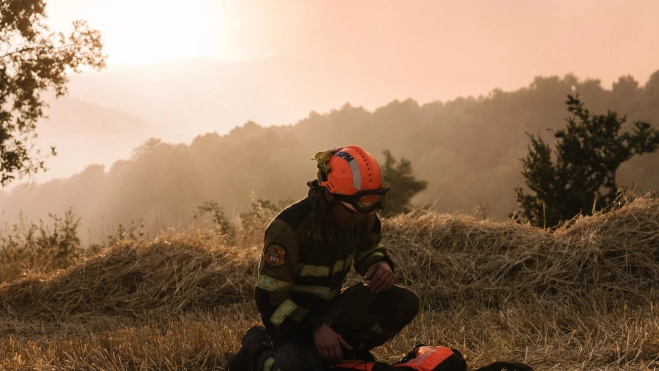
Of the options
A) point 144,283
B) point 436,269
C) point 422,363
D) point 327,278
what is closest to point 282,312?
point 327,278

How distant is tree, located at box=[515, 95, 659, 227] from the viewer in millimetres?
11281

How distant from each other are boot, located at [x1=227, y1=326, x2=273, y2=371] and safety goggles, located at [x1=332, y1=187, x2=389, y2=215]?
1202 mm

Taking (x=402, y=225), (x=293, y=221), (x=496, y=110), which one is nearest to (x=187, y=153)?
(x=496, y=110)

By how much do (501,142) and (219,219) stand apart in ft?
87.5

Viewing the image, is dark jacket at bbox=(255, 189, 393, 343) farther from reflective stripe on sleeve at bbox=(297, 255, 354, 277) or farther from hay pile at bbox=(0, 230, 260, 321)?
hay pile at bbox=(0, 230, 260, 321)

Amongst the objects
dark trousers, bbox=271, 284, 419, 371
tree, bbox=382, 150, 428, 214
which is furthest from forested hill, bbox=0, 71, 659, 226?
dark trousers, bbox=271, 284, 419, 371

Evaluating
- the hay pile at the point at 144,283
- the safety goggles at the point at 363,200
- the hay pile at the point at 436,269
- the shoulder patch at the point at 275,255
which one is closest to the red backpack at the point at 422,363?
the shoulder patch at the point at 275,255

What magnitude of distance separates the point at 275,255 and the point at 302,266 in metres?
0.25

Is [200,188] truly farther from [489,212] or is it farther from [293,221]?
[293,221]

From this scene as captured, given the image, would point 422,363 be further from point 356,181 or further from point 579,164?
point 579,164

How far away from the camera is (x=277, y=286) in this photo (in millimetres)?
3361

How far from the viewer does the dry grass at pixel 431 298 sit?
445 centimetres

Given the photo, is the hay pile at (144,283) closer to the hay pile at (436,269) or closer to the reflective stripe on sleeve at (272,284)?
the hay pile at (436,269)

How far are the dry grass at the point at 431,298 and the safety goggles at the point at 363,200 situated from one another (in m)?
1.58
